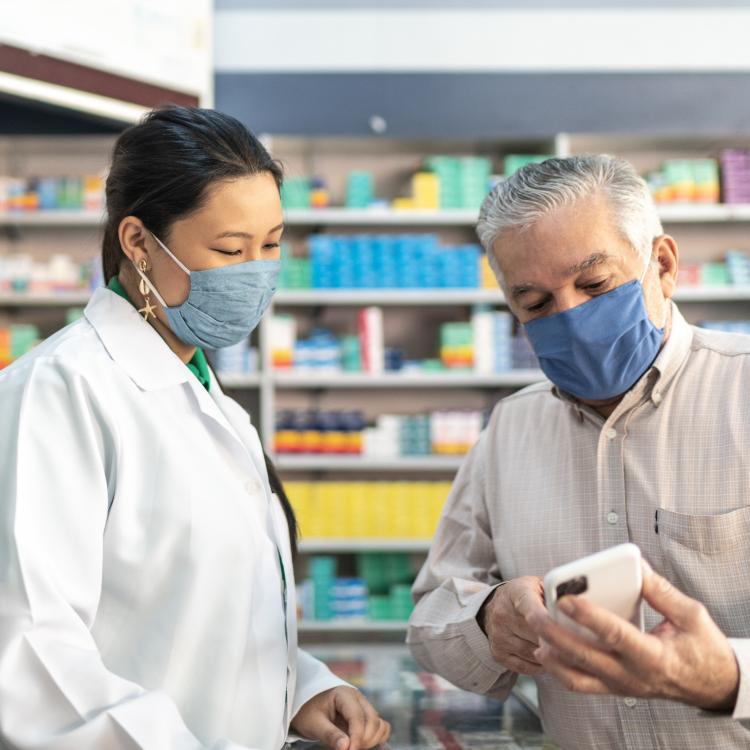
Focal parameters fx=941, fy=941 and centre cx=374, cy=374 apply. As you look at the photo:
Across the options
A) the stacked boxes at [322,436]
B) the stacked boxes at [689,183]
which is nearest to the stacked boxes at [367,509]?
the stacked boxes at [322,436]

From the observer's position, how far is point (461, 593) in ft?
5.06

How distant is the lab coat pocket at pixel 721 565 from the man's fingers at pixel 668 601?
1.33 ft

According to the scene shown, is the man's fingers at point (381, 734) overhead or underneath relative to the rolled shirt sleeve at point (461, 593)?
underneath

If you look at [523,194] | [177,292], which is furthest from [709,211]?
[177,292]

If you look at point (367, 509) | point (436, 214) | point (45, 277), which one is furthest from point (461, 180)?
point (45, 277)

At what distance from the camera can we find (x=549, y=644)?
41.3 inches

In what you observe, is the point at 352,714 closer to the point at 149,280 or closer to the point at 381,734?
the point at 381,734

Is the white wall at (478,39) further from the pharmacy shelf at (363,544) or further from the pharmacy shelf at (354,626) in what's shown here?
the pharmacy shelf at (354,626)

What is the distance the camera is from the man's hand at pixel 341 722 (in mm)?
1358

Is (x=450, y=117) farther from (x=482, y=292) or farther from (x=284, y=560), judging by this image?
(x=284, y=560)

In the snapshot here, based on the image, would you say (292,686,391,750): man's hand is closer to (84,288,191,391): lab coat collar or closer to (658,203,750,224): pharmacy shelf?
(84,288,191,391): lab coat collar

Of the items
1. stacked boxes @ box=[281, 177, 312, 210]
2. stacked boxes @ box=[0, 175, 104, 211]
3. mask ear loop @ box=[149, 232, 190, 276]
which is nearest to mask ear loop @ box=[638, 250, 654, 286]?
mask ear loop @ box=[149, 232, 190, 276]

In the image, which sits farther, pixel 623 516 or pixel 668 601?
pixel 623 516

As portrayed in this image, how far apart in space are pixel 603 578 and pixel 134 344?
0.75 meters
